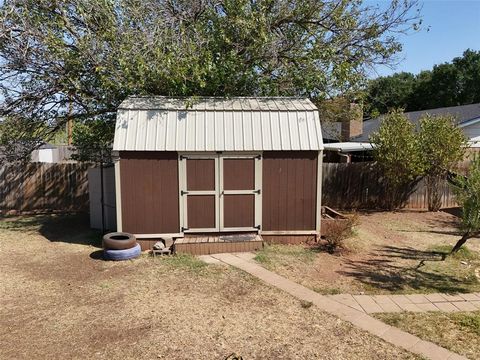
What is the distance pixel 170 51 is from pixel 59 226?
590 centimetres

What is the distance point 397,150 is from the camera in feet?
40.9

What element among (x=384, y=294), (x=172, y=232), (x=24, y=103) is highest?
(x=24, y=103)

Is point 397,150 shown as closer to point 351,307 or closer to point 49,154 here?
point 351,307

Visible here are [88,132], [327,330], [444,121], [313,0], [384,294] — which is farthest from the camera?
[444,121]

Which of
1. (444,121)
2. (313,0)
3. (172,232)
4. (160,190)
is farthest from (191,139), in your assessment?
(444,121)

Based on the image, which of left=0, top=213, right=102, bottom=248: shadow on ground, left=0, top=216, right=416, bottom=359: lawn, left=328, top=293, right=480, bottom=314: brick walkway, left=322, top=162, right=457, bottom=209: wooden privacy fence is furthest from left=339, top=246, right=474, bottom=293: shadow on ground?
left=0, top=213, right=102, bottom=248: shadow on ground

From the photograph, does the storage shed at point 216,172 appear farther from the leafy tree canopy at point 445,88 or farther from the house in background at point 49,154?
the leafy tree canopy at point 445,88

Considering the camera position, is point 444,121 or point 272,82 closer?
point 272,82

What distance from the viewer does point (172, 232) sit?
842 cm

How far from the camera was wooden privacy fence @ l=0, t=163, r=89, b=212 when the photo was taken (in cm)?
1284

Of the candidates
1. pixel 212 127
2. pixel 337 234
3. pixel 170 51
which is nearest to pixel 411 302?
pixel 337 234

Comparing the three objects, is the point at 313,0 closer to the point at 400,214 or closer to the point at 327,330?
the point at 400,214

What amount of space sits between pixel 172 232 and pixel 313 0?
7.44 m

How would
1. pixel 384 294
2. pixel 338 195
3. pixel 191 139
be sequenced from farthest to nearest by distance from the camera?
1. pixel 338 195
2. pixel 191 139
3. pixel 384 294
